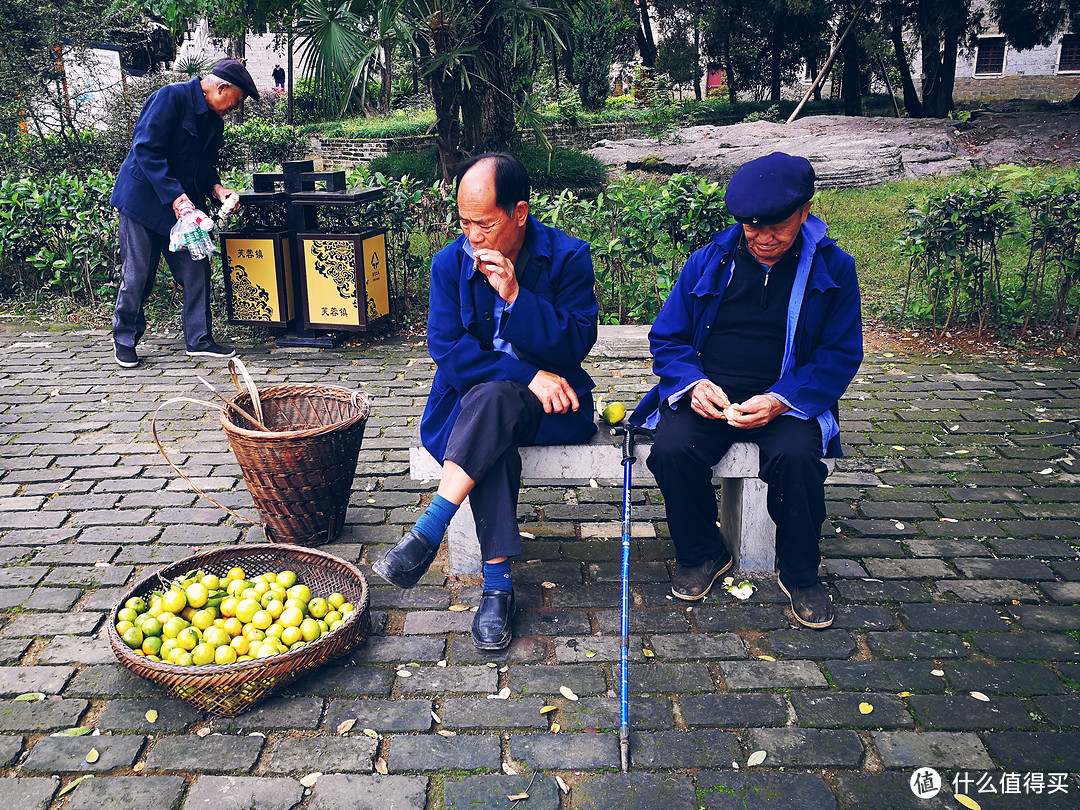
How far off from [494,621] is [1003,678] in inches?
67.6

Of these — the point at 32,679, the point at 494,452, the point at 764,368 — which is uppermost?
the point at 764,368

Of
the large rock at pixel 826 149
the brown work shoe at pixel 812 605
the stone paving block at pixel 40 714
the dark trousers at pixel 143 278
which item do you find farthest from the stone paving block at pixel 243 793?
the large rock at pixel 826 149

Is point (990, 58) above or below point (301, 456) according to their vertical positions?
above

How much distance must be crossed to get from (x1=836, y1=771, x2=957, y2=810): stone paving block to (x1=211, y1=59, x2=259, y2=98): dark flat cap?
5417 millimetres

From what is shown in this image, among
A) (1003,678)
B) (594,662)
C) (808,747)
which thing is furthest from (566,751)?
(1003,678)

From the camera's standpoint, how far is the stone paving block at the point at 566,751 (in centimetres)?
257

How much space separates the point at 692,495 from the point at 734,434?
0.29 metres

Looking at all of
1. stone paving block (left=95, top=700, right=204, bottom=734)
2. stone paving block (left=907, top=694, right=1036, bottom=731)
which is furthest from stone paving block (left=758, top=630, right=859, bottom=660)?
stone paving block (left=95, top=700, right=204, bottom=734)

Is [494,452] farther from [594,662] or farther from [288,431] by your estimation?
[288,431]

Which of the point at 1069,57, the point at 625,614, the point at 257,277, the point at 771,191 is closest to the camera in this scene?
the point at 625,614

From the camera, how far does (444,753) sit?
8.61 feet

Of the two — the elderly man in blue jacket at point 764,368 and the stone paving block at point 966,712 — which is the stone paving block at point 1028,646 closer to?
the stone paving block at point 966,712

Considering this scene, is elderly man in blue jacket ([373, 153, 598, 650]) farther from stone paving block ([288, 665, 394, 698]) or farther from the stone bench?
stone paving block ([288, 665, 394, 698])

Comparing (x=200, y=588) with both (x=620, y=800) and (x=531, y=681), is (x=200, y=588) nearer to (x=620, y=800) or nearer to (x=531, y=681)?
(x=531, y=681)
